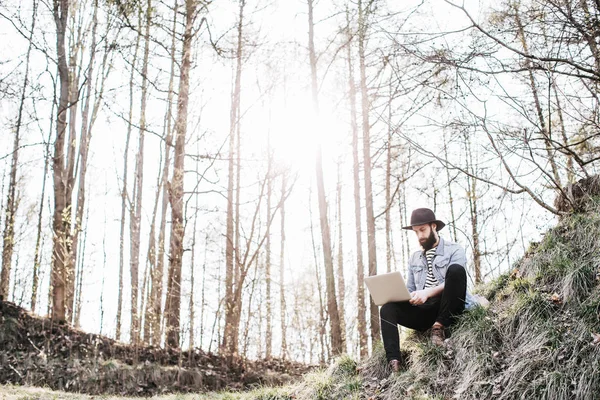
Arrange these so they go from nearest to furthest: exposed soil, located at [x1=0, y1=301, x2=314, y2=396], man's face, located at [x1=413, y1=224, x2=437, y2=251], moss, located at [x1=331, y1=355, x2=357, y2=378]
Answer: man's face, located at [x1=413, y1=224, x2=437, y2=251] < moss, located at [x1=331, y1=355, x2=357, y2=378] < exposed soil, located at [x1=0, y1=301, x2=314, y2=396]

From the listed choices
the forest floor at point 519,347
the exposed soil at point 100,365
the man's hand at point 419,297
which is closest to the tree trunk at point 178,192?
the exposed soil at point 100,365

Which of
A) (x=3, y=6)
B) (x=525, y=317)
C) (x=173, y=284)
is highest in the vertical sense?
(x=3, y=6)

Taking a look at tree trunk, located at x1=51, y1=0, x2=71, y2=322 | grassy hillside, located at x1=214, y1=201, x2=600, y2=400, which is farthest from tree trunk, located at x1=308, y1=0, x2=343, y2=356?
tree trunk, located at x1=51, y1=0, x2=71, y2=322

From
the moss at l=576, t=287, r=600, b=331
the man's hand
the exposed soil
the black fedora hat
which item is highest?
the black fedora hat

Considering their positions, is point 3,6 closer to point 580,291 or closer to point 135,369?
point 135,369

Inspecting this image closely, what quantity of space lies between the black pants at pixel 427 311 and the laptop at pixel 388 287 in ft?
0.34

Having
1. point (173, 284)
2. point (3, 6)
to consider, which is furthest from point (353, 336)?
point (3, 6)

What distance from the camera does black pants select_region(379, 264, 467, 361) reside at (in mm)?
3971

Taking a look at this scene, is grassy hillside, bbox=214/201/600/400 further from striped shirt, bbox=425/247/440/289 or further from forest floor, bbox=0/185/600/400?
striped shirt, bbox=425/247/440/289

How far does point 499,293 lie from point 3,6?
26.2ft

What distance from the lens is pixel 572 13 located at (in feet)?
14.5

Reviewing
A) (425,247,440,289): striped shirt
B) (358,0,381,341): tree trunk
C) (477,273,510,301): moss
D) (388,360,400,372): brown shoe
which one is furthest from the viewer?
(358,0,381,341): tree trunk

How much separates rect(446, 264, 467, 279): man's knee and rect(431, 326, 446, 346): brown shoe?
0.43 meters

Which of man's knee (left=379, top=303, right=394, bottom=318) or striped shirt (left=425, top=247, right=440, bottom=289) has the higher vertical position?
striped shirt (left=425, top=247, right=440, bottom=289)
